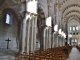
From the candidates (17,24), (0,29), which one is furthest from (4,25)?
(17,24)

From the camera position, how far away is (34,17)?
12.5 meters

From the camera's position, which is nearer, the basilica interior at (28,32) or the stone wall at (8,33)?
the basilica interior at (28,32)

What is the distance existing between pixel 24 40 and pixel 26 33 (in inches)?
26.0

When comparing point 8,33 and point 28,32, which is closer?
point 28,32

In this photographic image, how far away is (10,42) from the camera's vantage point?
71.7 feet

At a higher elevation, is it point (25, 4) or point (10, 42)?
point (25, 4)

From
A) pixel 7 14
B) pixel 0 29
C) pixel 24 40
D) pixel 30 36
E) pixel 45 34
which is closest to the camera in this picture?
pixel 24 40

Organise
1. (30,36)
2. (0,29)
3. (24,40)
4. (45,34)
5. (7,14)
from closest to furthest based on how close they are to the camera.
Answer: (24,40) → (30,36) → (45,34) → (0,29) → (7,14)

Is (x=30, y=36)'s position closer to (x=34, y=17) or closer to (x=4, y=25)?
(x=34, y=17)

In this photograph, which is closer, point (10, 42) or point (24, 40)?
point (24, 40)

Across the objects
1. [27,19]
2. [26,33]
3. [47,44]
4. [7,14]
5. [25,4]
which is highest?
[7,14]

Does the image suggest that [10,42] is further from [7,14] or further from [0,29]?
[7,14]

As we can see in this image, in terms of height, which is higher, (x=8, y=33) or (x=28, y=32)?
(x=8, y=33)

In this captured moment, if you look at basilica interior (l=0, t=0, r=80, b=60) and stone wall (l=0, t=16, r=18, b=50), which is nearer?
basilica interior (l=0, t=0, r=80, b=60)
